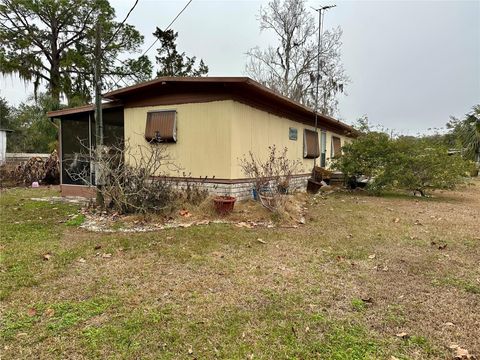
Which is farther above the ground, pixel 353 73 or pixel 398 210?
pixel 353 73

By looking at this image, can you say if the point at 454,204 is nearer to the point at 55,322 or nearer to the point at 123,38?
the point at 55,322

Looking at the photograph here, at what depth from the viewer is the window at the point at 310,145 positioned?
1085cm

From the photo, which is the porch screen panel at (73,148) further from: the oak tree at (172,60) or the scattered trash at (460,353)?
the oak tree at (172,60)

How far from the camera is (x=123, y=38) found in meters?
21.5

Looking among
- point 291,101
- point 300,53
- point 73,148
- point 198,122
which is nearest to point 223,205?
point 198,122

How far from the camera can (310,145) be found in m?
11.2

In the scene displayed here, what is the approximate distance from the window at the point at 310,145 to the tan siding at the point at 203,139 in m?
4.58

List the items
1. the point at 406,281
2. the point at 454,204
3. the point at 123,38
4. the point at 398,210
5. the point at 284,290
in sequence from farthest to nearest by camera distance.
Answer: the point at 123,38 → the point at 454,204 → the point at 398,210 → the point at 406,281 → the point at 284,290

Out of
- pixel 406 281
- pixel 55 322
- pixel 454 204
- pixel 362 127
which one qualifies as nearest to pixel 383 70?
pixel 362 127

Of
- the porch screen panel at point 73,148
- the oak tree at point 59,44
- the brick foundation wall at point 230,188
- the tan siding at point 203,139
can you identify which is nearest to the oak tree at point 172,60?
the oak tree at point 59,44

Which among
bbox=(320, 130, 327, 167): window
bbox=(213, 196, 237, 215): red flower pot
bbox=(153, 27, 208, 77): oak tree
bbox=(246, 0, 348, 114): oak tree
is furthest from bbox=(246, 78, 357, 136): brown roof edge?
bbox=(153, 27, 208, 77): oak tree

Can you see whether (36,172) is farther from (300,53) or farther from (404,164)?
(300,53)

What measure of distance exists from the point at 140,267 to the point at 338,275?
7.32 ft

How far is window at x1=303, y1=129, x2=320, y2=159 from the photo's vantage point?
1085 centimetres
